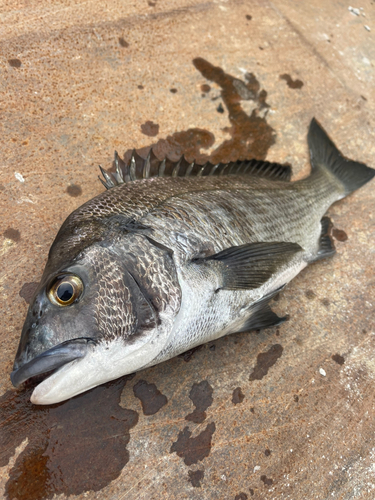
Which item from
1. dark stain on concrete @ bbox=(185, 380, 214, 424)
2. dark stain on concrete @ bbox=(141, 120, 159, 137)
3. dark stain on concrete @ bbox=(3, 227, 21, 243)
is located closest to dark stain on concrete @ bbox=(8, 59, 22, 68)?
dark stain on concrete @ bbox=(141, 120, 159, 137)

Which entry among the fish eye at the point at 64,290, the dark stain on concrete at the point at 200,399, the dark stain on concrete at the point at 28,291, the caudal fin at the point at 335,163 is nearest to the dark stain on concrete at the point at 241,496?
the dark stain on concrete at the point at 200,399

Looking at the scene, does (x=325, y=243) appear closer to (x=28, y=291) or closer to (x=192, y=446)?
(x=192, y=446)

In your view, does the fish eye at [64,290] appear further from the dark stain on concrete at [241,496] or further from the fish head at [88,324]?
the dark stain on concrete at [241,496]

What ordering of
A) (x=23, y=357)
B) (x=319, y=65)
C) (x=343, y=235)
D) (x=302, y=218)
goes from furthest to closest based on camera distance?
(x=319, y=65) → (x=343, y=235) → (x=302, y=218) → (x=23, y=357)

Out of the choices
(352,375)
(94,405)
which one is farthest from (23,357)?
(352,375)

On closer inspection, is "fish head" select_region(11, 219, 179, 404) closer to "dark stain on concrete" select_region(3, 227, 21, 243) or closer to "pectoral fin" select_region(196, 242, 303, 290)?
"pectoral fin" select_region(196, 242, 303, 290)

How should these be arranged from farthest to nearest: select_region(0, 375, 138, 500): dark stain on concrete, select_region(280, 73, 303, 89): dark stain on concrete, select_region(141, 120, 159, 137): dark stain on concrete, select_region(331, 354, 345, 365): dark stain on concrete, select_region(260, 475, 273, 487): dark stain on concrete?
1. select_region(280, 73, 303, 89): dark stain on concrete
2. select_region(141, 120, 159, 137): dark stain on concrete
3. select_region(331, 354, 345, 365): dark stain on concrete
4. select_region(260, 475, 273, 487): dark stain on concrete
5. select_region(0, 375, 138, 500): dark stain on concrete

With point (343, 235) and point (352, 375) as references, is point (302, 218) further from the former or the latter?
point (352, 375)
